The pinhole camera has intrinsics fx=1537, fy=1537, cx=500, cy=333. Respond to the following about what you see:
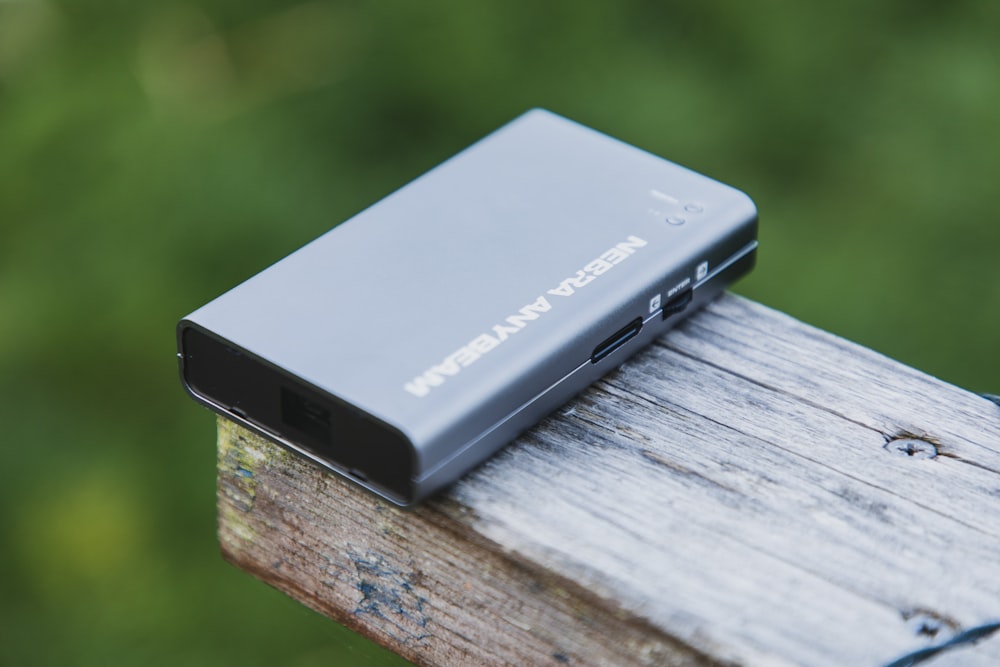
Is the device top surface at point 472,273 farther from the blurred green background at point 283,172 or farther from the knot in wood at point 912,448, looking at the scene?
the blurred green background at point 283,172

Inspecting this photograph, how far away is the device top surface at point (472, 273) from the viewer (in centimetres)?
139

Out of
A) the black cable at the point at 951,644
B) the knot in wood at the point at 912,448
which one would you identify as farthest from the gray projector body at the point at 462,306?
the black cable at the point at 951,644

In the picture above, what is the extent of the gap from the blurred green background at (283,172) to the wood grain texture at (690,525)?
155 cm

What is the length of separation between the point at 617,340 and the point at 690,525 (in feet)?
0.91

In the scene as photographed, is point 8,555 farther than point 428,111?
No

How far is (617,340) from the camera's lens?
5.00 ft

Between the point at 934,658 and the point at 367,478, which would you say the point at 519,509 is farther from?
the point at 934,658

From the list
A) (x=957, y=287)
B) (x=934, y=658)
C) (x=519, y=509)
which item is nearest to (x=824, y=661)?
(x=934, y=658)

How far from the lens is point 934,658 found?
3.87 ft

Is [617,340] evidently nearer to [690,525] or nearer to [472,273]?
[472,273]

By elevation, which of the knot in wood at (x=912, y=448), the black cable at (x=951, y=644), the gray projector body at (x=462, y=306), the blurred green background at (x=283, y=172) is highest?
the gray projector body at (x=462, y=306)

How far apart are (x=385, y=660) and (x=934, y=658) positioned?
547 mm

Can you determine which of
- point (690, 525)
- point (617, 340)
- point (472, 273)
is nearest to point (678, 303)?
point (617, 340)

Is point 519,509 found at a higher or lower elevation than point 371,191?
higher
